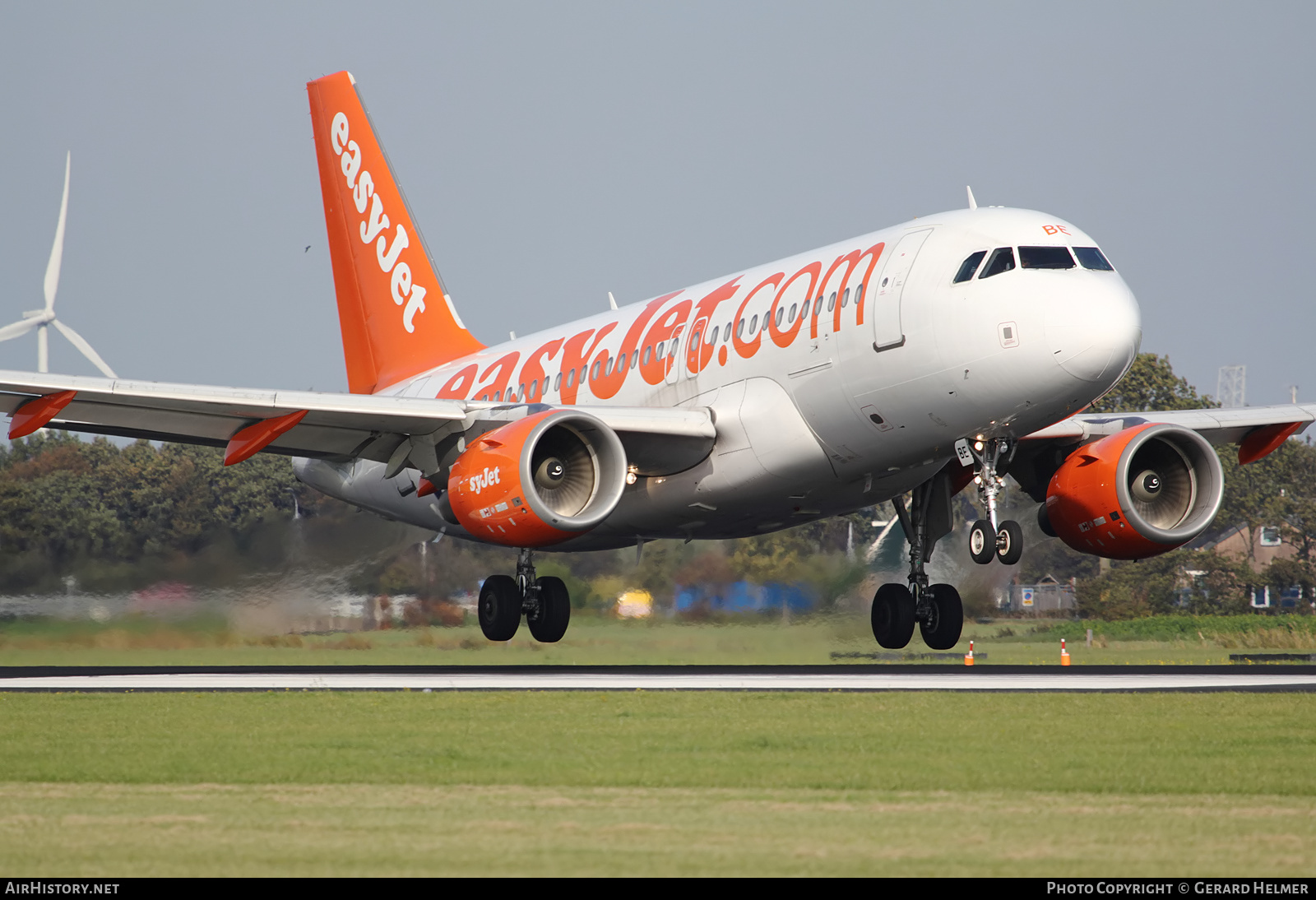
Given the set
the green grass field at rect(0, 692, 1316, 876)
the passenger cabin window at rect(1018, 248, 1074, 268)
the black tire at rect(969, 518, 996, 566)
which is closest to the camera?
the green grass field at rect(0, 692, 1316, 876)

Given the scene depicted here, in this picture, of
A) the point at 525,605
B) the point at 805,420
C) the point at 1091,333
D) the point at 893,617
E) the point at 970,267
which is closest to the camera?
the point at 1091,333

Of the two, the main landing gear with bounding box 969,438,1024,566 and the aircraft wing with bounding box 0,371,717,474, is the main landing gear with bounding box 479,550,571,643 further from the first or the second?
the main landing gear with bounding box 969,438,1024,566

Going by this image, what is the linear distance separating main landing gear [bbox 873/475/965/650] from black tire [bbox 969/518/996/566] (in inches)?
186

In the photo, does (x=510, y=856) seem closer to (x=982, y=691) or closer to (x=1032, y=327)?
(x=982, y=691)

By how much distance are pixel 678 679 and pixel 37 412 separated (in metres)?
10.1

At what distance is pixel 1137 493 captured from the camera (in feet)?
82.1

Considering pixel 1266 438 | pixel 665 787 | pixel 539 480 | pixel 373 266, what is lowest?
pixel 665 787

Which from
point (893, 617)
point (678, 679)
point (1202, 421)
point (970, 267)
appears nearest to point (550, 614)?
point (893, 617)

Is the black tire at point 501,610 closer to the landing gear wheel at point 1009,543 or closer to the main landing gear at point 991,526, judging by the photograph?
the main landing gear at point 991,526

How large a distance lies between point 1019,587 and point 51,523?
1999cm

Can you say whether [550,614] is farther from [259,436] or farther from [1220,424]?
[1220,424]

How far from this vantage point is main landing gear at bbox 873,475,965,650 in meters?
26.8

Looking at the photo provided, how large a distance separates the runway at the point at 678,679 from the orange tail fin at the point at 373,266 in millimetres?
9306

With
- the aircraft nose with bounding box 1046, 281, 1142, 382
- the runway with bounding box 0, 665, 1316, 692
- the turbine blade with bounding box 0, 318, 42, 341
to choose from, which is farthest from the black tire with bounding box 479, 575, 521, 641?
the turbine blade with bounding box 0, 318, 42, 341
